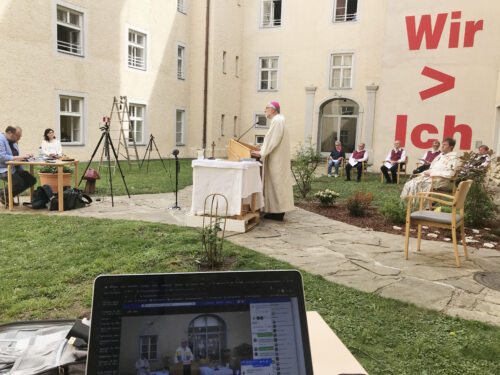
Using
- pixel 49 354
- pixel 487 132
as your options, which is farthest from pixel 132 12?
pixel 49 354

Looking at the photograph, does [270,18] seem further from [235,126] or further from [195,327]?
[195,327]

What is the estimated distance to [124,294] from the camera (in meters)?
0.91

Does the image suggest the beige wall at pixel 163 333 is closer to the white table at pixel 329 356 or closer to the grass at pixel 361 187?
the white table at pixel 329 356

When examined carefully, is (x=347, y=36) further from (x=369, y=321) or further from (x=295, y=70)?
(x=369, y=321)

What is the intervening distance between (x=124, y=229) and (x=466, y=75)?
12.3m

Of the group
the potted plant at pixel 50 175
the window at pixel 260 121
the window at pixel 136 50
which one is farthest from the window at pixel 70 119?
the window at pixel 260 121

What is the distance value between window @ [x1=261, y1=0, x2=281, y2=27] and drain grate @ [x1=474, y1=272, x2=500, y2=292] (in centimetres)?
1855

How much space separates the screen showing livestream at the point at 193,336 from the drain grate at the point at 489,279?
3786mm

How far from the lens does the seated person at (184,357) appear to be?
0.88 meters

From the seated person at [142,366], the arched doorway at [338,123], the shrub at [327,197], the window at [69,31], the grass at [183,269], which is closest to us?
the seated person at [142,366]

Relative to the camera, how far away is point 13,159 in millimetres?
7039

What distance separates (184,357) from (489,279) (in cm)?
420

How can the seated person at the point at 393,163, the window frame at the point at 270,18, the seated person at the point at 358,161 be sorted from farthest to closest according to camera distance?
the window frame at the point at 270,18
the seated person at the point at 358,161
the seated person at the point at 393,163

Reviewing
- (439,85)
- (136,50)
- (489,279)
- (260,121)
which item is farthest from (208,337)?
(260,121)
